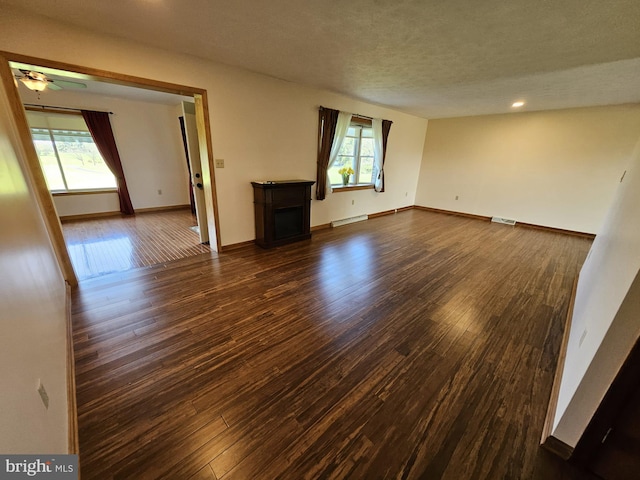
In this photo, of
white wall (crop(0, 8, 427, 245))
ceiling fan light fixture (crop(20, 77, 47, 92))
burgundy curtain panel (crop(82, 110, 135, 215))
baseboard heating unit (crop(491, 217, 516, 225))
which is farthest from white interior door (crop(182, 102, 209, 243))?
baseboard heating unit (crop(491, 217, 516, 225))

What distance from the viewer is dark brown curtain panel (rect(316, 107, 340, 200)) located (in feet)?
13.5

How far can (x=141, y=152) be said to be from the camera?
5543 millimetres

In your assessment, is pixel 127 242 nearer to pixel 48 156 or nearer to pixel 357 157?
pixel 48 156

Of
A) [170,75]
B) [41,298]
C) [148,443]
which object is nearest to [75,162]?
[170,75]

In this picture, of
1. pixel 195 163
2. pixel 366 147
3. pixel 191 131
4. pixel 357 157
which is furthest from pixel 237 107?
pixel 366 147

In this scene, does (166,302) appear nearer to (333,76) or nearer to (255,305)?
(255,305)

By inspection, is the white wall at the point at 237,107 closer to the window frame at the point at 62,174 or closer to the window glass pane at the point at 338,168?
the window glass pane at the point at 338,168

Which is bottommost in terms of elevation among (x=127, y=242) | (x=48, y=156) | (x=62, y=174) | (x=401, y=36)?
(x=127, y=242)

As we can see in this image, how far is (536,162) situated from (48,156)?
9869mm

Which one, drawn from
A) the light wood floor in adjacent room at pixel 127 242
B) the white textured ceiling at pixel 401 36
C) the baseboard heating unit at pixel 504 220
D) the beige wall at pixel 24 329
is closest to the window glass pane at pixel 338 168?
the white textured ceiling at pixel 401 36

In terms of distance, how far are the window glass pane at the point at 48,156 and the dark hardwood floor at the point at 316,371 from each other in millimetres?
3925

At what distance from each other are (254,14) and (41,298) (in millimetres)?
2379

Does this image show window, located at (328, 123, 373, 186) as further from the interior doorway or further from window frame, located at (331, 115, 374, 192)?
the interior doorway

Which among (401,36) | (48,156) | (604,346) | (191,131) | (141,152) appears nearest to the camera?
(604,346)
